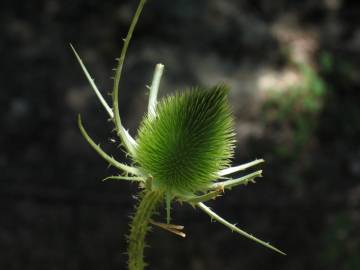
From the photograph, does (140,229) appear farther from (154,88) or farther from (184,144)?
(154,88)

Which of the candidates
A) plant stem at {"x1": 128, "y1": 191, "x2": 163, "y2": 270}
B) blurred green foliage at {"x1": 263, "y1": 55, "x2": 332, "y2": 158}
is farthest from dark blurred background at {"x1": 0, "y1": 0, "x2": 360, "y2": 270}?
plant stem at {"x1": 128, "y1": 191, "x2": 163, "y2": 270}

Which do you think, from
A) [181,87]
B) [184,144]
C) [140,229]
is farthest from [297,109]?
[140,229]

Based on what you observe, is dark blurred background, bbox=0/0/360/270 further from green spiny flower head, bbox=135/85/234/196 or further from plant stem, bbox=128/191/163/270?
plant stem, bbox=128/191/163/270

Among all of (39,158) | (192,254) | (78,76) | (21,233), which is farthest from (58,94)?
(192,254)

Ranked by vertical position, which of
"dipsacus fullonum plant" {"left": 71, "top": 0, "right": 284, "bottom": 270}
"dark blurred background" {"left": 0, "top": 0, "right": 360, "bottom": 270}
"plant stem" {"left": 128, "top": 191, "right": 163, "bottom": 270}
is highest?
"dark blurred background" {"left": 0, "top": 0, "right": 360, "bottom": 270}

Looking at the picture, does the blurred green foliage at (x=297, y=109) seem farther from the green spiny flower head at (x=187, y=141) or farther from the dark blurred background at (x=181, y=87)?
the green spiny flower head at (x=187, y=141)

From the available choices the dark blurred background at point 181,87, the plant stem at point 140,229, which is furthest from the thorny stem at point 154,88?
the dark blurred background at point 181,87

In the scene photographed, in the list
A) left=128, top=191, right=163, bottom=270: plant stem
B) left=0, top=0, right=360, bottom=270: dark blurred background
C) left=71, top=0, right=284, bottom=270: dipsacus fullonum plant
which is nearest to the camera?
left=128, top=191, right=163, bottom=270: plant stem
